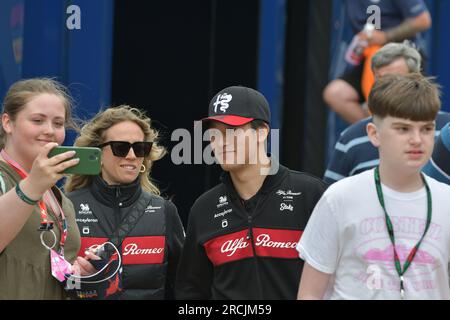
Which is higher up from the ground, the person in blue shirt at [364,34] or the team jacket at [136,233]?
the person in blue shirt at [364,34]

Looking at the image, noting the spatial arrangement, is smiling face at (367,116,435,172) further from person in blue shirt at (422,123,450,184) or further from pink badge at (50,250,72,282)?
pink badge at (50,250,72,282)

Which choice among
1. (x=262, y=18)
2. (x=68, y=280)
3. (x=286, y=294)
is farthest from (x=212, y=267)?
(x=262, y=18)

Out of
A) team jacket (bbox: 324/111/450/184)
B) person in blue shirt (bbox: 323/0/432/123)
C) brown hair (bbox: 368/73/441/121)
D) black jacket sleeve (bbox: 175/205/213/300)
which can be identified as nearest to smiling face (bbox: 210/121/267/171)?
black jacket sleeve (bbox: 175/205/213/300)

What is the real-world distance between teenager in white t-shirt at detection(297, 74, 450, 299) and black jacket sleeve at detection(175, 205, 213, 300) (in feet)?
2.30

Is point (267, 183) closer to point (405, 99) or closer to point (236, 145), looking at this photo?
point (236, 145)

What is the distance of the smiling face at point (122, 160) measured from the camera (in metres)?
4.25

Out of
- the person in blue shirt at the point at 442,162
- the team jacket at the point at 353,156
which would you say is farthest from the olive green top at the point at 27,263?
the team jacket at the point at 353,156

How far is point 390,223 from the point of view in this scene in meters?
3.01

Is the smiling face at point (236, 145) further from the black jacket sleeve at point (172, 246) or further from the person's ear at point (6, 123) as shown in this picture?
the person's ear at point (6, 123)

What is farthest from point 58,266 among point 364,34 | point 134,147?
point 364,34

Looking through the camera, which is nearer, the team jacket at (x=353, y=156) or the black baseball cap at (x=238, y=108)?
the black baseball cap at (x=238, y=108)

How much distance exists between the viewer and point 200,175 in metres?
6.14

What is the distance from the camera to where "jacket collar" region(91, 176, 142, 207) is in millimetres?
4211

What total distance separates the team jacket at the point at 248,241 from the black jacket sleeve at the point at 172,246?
1.15ft
